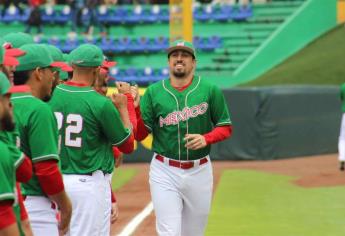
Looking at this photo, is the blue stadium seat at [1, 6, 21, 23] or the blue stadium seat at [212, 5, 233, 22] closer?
the blue stadium seat at [212, 5, 233, 22]

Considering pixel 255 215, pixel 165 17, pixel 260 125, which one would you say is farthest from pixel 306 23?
pixel 255 215

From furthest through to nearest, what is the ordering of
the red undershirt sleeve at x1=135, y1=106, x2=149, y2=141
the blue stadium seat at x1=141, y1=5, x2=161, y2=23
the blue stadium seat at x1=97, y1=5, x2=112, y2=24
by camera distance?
the blue stadium seat at x1=97, y1=5, x2=112, y2=24, the blue stadium seat at x1=141, y1=5, x2=161, y2=23, the red undershirt sleeve at x1=135, y1=106, x2=149, y2=141

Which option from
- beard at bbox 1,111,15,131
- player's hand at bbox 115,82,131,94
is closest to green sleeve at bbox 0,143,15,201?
beard at bbox 1,111,15,131

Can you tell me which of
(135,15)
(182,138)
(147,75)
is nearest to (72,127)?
(182,138)

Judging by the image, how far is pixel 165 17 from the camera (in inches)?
1167

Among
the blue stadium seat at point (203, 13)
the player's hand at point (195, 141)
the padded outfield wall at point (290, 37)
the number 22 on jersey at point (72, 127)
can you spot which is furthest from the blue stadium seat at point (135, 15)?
the number 22 on jersey at point (72, 127)

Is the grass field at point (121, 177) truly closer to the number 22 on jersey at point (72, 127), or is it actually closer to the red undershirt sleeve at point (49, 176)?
the number 22 on jersey at point (72, 127)

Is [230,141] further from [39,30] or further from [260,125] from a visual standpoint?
[39,30]

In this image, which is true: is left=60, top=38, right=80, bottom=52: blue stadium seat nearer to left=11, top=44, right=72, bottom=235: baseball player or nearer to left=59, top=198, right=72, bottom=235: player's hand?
left=11, top=44, right=72, bottom=235: baseball player

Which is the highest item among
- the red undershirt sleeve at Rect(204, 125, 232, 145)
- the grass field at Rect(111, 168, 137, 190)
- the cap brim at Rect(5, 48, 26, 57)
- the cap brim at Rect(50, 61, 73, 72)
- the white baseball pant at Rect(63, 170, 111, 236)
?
the cap brim at Rect(5, 48, 26, 57)

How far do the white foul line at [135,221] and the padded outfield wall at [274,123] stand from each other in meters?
7.56

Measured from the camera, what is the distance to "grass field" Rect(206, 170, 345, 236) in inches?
443

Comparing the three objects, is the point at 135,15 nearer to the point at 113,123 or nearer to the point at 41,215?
the point at 113,123

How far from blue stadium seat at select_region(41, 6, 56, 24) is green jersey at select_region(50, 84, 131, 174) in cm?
2393
